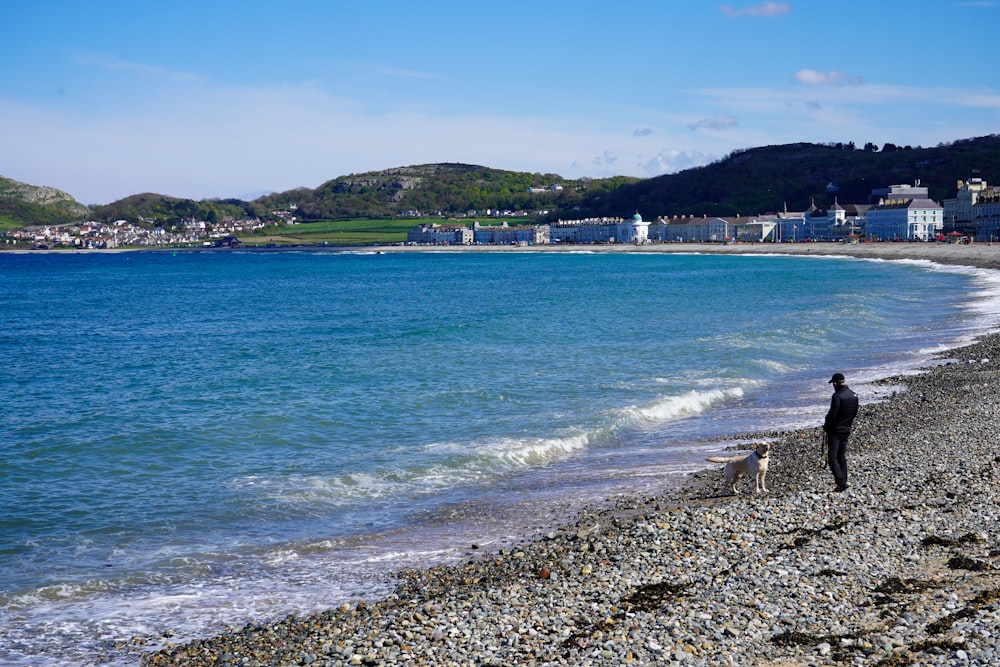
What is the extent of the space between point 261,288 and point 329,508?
2806 inches

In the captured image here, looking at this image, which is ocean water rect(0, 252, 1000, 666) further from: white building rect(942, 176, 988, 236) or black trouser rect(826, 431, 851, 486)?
white building rect(942, 176, 988, 236)

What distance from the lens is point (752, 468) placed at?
12.3 m

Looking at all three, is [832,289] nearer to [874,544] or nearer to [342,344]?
[342,344]

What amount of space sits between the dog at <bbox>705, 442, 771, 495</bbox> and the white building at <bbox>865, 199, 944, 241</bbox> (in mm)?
151959

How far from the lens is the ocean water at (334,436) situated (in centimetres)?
1038

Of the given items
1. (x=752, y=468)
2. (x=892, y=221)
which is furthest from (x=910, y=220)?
(x=752, y=468)

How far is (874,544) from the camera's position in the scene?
31.8 ft

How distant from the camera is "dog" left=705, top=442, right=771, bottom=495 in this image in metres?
12.2

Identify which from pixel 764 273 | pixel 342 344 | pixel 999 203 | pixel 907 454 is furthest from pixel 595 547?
pixel 999 203

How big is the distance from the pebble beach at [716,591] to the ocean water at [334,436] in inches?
34.4

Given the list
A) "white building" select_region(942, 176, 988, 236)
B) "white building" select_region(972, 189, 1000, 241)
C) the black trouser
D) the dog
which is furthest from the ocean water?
"white building" select_region(942, 176, 988, 236)

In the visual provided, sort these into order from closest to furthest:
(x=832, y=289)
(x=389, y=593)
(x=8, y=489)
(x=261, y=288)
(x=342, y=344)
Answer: (x=389, y=593) → (x=8, y=489) → (x=342, y=344) → (x=832, y=289) → (x=261, y=288)

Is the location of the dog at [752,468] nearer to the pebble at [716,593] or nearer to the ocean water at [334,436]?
the pebble at [716,593]

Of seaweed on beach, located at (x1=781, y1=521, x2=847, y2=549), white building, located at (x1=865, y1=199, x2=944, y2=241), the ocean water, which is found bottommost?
the ocean water
